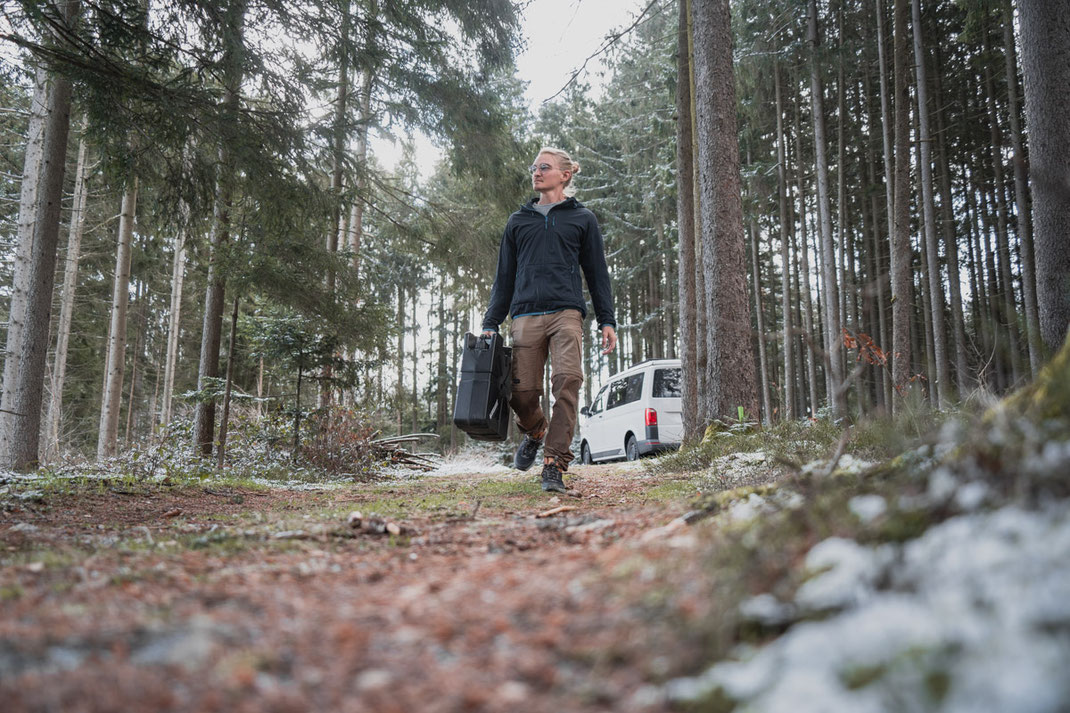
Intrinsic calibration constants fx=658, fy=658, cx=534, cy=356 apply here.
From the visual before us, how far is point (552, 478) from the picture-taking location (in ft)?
16.7

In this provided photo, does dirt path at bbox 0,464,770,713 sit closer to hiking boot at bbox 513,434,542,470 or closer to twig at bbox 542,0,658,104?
hiking boot at bbox 513,434,542,470

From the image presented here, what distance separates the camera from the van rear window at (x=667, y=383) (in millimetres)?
11984

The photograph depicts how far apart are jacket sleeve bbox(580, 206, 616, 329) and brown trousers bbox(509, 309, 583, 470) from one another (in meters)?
0.23

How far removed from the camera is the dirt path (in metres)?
1.09

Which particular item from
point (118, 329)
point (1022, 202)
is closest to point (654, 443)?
point (1022, 202)

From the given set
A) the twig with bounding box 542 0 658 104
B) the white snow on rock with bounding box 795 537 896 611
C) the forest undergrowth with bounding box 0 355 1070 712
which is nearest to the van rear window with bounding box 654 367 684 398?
the twig with bounding box 542 0 658 104

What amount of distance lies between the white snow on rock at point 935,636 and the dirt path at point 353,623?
0.18 meters

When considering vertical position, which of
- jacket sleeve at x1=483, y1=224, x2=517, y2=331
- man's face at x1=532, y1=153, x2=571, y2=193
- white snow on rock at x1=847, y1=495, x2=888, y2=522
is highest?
man's face at x1=532, y1=153, x2=571, y2=193

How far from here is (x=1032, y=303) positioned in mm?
14156

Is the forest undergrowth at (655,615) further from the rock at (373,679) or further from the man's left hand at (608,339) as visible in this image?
the man's left hand at (608,339)

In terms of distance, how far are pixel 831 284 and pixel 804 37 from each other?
7.13 meters

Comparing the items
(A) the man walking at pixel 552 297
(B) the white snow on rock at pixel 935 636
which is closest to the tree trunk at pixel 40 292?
(A) the man walking at pixel 552 297

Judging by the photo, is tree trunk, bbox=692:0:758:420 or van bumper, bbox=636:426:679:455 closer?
tree trunk, bbox=692:0:758:420

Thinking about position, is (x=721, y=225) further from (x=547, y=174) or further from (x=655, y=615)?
(x=655, y=615)
